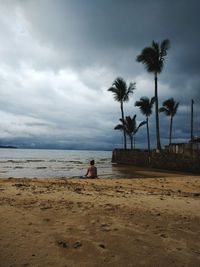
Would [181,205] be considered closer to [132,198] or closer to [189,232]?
[132,198]

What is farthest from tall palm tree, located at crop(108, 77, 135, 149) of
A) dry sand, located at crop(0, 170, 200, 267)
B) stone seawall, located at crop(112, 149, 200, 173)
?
dry sand, located at crop(0, 170, 200, 267)

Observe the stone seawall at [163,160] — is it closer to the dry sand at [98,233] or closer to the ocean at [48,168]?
the ocean at [48,168]

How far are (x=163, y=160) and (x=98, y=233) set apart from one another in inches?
912

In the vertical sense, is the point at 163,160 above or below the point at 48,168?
above

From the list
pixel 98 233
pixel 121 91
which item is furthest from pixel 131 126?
pixel 98 233

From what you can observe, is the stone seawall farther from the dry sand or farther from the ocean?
the dry sand

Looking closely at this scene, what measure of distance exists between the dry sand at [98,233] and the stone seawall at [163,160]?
17.1m

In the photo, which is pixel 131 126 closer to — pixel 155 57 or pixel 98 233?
pixel 155 57

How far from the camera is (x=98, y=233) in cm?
374

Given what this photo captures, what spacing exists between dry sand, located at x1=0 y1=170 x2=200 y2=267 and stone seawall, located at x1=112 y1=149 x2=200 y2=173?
17.1 meters

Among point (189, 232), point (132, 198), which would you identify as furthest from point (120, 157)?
point (189, 232)

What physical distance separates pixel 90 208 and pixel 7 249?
2.33 meters

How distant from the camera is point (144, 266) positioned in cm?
279

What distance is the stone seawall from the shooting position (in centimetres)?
2189
